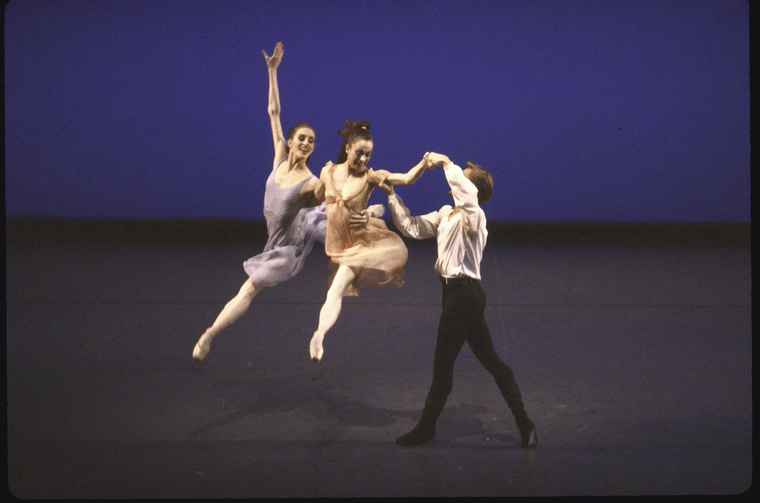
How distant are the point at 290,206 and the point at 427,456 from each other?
134 centimetres

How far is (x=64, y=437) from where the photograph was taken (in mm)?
4008

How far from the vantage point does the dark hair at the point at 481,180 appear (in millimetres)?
3854

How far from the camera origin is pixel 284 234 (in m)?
4.04

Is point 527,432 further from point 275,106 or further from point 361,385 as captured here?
point 275,106

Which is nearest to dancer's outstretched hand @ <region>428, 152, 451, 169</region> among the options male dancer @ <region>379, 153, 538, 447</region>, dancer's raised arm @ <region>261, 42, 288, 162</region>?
male dancer @ <region>379, 153, 538, 447</region>

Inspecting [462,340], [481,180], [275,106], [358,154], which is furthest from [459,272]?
[275,106]

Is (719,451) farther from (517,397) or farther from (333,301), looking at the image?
(333,301)

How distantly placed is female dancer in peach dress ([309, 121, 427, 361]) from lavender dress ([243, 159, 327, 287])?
178 millimetres

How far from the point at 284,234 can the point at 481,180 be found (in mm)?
992

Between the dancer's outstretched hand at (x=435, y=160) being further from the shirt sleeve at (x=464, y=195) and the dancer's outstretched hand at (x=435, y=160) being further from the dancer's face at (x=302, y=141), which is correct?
the dancer's face at (x=302, y=141)

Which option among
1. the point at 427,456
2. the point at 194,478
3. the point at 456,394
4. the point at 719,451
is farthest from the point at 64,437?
the point at 719,451

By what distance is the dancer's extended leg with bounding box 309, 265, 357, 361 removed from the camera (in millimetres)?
3758

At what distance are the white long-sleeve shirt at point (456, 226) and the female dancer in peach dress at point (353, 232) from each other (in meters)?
0.14

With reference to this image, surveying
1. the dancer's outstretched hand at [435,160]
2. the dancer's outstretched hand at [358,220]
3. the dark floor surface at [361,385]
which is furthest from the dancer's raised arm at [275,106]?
the dark floor surface at [361,385]
